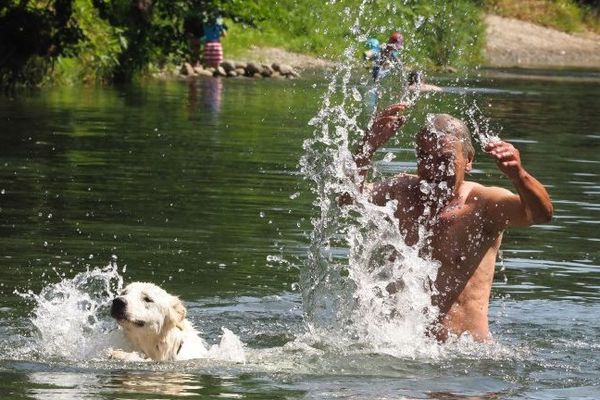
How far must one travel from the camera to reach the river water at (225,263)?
348 inches

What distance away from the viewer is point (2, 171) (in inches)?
725

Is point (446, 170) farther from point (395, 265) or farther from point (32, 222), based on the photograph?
point (32, 222)

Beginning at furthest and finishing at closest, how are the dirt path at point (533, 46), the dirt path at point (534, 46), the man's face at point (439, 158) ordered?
the dirt path at point (534, 46) → the dirt path at point (533, 46) → the man's face at point (439, 158)

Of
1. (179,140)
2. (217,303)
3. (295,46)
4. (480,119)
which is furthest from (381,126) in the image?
(295,46)

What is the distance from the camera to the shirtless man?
945cm

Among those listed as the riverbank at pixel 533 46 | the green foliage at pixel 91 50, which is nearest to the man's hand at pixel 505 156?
the green foliage at pixel 91 50


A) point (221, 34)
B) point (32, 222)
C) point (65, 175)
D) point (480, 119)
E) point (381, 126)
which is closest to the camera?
point (381, 126)

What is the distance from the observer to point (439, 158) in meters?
9.42

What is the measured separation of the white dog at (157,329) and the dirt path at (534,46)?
45.1 m

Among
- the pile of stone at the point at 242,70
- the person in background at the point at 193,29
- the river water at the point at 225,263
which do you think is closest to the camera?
the river water at the point at 225,263

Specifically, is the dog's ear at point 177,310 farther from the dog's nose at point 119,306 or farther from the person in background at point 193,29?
the person in background at point 193,29

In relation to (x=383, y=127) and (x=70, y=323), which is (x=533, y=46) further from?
(x=383, y=127)

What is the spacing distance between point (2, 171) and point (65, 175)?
2.77 feet

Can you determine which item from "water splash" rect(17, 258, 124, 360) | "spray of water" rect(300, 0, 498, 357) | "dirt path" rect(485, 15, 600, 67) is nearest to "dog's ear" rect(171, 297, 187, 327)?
"water splash" rect(17, 258, 124, 360)
